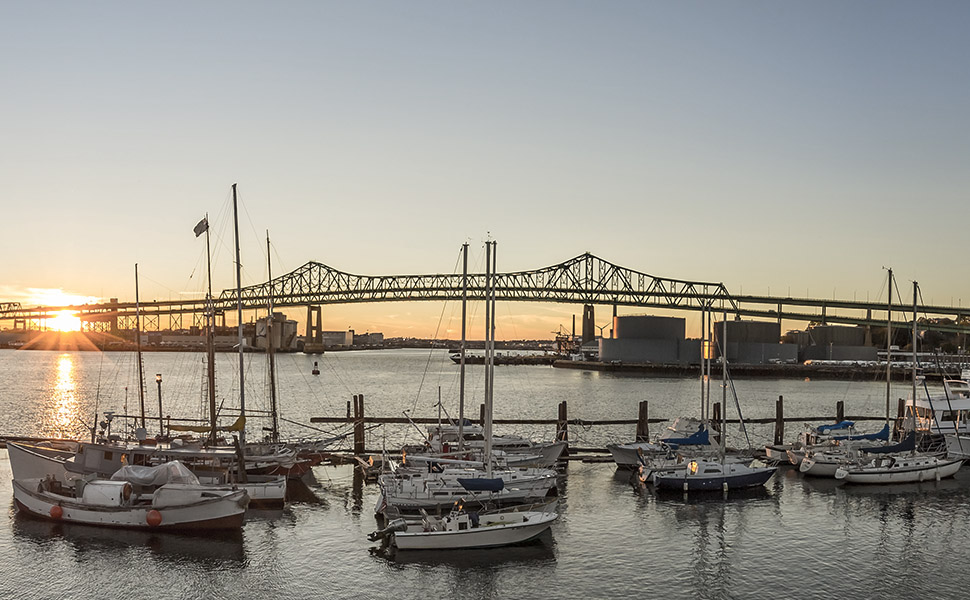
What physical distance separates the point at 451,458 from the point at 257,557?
9247 mm

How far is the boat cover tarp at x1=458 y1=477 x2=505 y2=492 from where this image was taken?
85.1 feet

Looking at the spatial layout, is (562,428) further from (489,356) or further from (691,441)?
(489,356)

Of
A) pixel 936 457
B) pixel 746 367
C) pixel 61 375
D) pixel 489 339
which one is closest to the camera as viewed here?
pixel 489 339

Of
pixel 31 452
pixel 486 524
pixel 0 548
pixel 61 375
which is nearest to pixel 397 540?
pixel 486 524

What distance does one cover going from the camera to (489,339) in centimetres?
2811

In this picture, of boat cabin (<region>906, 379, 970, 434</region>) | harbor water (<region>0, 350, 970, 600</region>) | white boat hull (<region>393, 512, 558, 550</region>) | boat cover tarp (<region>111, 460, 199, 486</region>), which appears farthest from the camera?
boat cabin (<region>906, 379, 970, 434</region>)

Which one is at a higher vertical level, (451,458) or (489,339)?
(489,339)

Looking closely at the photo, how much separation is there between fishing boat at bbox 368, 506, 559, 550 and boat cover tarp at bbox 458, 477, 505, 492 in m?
1.65

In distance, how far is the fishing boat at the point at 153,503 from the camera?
81.4ft

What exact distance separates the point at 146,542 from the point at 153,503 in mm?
1316

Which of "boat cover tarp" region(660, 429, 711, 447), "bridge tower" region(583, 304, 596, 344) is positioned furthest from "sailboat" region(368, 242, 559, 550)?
"bridge tower" region(583, 304, 596, 344)

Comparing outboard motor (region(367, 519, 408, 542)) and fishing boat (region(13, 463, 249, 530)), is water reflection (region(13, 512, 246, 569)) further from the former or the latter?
outboard motor (region(367, 519, 408, 542))

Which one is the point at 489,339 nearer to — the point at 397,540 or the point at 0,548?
the point at 397,540

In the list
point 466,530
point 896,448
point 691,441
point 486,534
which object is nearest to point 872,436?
point 896,448
